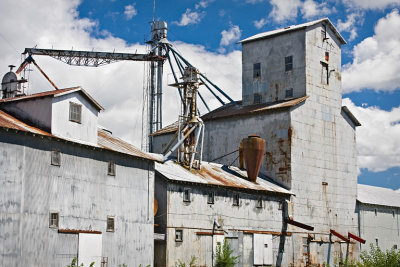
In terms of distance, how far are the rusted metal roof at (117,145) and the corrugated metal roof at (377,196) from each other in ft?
86.0

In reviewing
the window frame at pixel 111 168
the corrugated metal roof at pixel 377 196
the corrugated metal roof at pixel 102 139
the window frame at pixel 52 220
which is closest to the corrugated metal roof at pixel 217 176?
the corrugated metal roof at pixel 102 139

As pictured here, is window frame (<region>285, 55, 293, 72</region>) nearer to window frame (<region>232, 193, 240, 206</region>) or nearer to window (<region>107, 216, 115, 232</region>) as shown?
window frame (<region>232, 193, 240, 206</region>)

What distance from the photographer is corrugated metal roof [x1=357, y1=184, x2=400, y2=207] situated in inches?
2171

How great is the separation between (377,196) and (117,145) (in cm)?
3297

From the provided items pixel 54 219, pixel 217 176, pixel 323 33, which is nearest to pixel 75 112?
pixel 54 219

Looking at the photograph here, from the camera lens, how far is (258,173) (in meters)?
48.2

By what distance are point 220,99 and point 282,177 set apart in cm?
1477

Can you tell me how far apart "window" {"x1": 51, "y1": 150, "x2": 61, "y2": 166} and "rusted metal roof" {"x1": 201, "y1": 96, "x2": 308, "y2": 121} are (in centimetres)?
2383

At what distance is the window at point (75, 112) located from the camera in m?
31.0

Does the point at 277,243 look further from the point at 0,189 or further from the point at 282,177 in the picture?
the point at 0,189

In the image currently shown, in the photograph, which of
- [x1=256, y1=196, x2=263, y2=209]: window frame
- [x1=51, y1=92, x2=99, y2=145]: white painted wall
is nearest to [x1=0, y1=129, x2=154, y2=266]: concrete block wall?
[x1=51, y1=92, x2=99, y2=145]: white painted wall

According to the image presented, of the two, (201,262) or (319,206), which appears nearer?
(201,262)

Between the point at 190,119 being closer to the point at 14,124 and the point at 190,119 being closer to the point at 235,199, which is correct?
the point at 235,199

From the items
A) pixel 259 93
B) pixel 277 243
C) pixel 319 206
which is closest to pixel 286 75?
pixel 259 93
